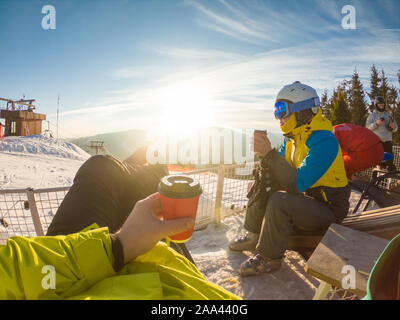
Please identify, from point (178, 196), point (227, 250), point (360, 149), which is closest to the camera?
point (178, 196)

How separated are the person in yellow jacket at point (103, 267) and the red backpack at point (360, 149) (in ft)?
10.2

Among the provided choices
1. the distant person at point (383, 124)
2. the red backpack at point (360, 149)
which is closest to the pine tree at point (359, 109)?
the distant person at point (383, 124)

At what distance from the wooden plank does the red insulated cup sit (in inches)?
46.0

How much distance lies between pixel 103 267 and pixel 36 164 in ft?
40.7

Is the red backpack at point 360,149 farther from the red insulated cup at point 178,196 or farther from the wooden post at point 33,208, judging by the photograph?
the wooden post at point 33,208

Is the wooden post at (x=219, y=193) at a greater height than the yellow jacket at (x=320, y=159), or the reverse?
the yellow jacket at (x=320, y=159)

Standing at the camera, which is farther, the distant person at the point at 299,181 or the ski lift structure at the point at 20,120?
the ski lift structure at the point at 20,120

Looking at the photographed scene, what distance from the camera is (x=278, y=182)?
2.88 meters

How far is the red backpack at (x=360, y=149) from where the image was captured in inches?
127

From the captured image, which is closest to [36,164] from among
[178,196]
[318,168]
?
[318,168]

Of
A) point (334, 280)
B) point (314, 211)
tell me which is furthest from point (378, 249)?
point (314, 211)

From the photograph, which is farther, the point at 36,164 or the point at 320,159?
the point at 36,164

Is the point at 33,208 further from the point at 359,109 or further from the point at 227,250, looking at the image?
the point at 359,109

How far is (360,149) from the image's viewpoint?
3.25m
